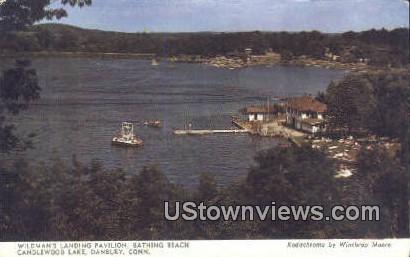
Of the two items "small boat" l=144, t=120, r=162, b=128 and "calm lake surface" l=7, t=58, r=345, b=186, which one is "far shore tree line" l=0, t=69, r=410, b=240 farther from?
"small boat" l=144, t=120, r=162, b=128

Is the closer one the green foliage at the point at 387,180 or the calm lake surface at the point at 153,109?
the calm lake surface at the point at 153,109

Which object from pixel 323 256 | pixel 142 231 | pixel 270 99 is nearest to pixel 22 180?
pixel 142 231

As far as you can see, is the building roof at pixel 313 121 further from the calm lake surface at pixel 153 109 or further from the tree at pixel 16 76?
the tree at pixel 16 76

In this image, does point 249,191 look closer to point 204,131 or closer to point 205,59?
point 204,131

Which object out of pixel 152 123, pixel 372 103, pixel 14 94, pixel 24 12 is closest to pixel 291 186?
pixel 372 103

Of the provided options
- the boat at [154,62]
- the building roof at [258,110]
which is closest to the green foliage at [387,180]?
the building roof at [258,110]

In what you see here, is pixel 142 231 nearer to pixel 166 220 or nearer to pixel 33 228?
pixel 166 220
